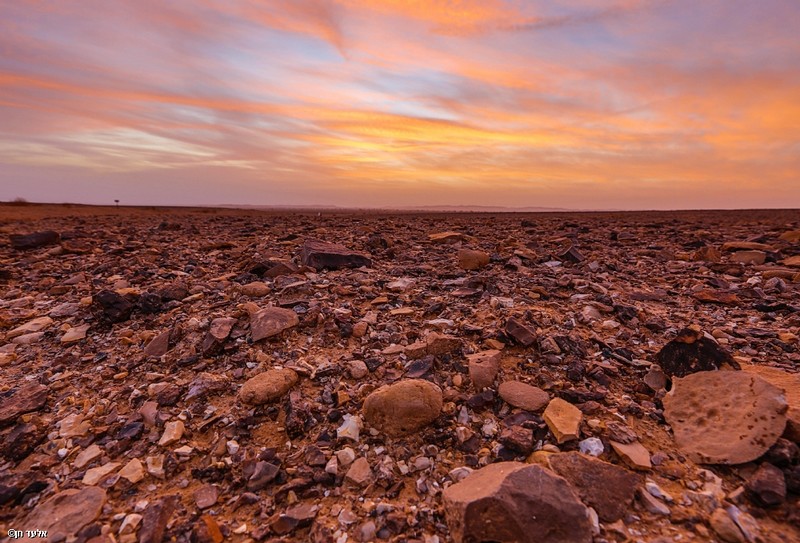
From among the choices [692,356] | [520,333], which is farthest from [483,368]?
[692,356]

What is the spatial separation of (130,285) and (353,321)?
4162 mm

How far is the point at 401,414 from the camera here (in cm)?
289

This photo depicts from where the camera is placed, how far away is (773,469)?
227 cm

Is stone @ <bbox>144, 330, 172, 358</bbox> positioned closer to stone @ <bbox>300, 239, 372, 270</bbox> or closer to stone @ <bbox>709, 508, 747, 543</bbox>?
stone @ <bbox>300, 239, 372, 270</bbox>

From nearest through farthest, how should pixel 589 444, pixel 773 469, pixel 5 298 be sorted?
pixel 773 469 < pixel 589 444 < pixel 5 298

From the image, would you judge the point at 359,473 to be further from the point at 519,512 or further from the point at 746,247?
the point at 746,247

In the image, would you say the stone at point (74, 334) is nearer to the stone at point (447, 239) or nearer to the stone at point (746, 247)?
the stone at point (447, 239)

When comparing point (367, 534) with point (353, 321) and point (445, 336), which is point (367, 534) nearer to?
point (445, 336)

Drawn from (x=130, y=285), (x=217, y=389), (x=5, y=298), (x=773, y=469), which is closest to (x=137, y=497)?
(x=217, y=389)

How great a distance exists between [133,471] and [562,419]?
2.92 metres

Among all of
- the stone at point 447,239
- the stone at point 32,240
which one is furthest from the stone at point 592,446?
the stone at point 32,240

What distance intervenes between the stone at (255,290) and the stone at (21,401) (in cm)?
239

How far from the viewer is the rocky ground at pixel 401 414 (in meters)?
2.19

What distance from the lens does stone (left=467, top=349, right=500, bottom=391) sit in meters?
3.30
